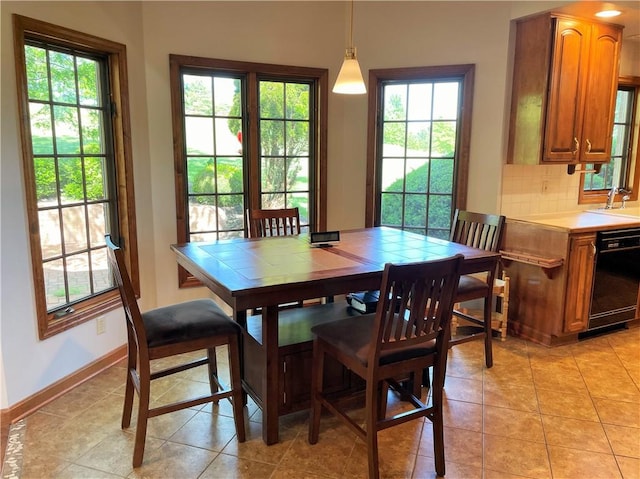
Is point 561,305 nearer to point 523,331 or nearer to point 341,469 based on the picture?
point 523,331

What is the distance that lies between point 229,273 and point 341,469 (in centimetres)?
105

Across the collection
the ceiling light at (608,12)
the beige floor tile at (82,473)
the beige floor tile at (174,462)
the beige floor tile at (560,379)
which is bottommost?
the beige floor tile at (82,473)

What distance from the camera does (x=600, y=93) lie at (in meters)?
3.81

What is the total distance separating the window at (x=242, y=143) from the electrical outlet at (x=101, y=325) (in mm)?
799

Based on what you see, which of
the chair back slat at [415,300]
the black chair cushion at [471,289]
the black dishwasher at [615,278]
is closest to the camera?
the chair back slat at [415,300]

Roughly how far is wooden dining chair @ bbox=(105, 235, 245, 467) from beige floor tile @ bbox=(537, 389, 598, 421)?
1.76 metres

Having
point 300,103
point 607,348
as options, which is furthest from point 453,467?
point 300,103

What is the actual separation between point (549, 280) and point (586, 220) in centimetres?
67

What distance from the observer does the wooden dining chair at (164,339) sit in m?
2.12

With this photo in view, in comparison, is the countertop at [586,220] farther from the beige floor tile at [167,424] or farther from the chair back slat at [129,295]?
the chair back slat at [129,295]

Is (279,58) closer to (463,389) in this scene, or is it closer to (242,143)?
(242,143)

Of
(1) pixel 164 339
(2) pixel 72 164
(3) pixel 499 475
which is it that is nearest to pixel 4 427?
(1) pixel 164 339

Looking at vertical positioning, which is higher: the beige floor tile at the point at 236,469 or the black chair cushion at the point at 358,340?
the black chair cushion at the point at 358,340

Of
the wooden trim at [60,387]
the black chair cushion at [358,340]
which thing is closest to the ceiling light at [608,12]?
the black chair cushion at [358,340]
